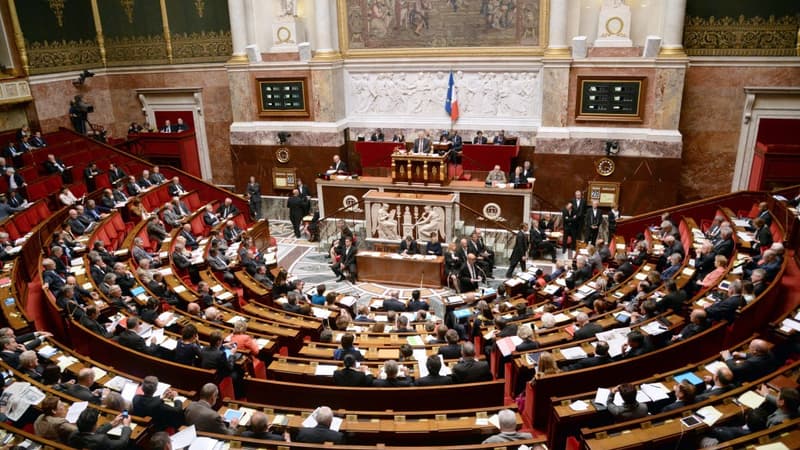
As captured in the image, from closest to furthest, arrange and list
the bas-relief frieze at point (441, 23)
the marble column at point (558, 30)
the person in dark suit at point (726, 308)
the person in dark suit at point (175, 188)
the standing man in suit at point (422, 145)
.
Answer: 1. the person in dark suit at point (726, 308)
2. the marble column at point (558, 30)
3. the person in dark suit at point (175, 188)
4. the standing man in suit at point (422, 145)
5. the bas-relief frieze at point (441, 23)

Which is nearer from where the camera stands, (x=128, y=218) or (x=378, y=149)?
(x=128, y=218)

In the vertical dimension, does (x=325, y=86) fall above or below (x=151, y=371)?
above

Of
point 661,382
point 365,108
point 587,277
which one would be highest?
point 365,108

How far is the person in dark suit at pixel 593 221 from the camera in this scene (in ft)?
45.4

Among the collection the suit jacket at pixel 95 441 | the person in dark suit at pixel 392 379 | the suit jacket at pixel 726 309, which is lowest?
the person in dark suit at pixel 392 379

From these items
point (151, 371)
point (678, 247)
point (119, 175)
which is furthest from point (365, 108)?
point (151, 371)

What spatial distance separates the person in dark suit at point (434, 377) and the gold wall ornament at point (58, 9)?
58.8 feet

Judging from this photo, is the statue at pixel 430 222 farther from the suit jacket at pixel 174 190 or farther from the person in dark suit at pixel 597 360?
the person in dark suit at pixel 597 360

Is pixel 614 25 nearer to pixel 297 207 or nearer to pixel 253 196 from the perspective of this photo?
pixel 297 207

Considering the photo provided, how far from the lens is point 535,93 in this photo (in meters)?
16.4

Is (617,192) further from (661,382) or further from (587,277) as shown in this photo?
(661,382)

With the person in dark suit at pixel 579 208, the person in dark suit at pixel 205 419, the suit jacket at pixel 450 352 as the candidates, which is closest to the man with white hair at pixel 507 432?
the suit jacket at pixel 450 352

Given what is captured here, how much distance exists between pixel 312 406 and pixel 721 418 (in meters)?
4.25

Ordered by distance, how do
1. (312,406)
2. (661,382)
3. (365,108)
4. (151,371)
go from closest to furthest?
(661,382) < (312,406) < (151,371) < (365,108)
